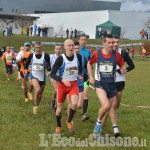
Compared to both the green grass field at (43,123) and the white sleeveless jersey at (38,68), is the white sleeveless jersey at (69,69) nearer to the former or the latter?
the green grass field at (43,123)

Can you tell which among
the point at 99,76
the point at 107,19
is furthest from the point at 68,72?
the point at 107,19

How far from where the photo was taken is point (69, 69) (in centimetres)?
711

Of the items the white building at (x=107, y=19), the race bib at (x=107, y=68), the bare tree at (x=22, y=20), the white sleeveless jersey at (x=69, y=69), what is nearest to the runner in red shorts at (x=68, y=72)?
the white sleeveless jersey at (x=69, y=69)

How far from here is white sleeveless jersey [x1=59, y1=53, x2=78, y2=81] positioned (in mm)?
7062

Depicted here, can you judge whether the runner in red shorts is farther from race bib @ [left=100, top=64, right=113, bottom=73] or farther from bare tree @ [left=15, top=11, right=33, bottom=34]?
bare tree @ [left=15, top=11, right=33, bottom=34]

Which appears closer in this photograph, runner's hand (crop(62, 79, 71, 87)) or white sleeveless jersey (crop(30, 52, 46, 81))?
runner's hand (crop(62, 79, 71, 87))

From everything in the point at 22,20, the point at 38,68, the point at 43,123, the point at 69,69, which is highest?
the point at 22,20

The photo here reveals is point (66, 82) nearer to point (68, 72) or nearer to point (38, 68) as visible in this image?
point (68, 72)

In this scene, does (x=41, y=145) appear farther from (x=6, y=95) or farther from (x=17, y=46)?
(x=17, y=46)

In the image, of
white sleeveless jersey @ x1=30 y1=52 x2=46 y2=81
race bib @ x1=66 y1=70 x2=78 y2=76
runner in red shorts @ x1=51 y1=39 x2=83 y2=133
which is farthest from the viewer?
white sleeveless jersey @ x1=30 y1=52 x2=46 y2=81

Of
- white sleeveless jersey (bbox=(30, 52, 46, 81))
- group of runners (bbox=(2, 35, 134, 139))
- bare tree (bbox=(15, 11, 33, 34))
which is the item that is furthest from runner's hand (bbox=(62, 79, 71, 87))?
bare tree (bbox=(15, 11, 33, 34))

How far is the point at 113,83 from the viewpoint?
6895 millimetres

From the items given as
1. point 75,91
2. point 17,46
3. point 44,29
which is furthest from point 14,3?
point 75,91

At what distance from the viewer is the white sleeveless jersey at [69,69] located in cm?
706
